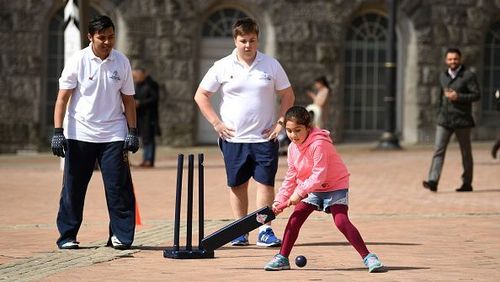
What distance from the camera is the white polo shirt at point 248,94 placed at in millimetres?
11492

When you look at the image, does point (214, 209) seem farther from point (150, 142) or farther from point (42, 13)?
point (42, 13)

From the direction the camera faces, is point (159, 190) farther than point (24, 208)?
Yes

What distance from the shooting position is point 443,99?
1708cm

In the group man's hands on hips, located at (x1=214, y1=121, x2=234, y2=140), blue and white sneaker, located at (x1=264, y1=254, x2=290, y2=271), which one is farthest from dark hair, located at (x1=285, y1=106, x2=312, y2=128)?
man's hands on hips, located at (x1=214, y1=121, x2=234, y2=140)

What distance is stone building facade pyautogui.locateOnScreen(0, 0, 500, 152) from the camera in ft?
88.6

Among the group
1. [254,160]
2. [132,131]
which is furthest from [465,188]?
[132,131]

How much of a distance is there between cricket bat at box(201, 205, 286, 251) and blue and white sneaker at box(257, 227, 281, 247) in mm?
1157

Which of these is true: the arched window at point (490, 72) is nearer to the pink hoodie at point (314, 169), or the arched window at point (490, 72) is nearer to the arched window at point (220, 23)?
the arched window at point (220, 23)

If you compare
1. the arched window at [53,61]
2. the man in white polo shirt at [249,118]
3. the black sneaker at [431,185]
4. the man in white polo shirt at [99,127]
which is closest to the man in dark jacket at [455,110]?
the black sneaker at [431,185]

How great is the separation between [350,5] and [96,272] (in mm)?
18463

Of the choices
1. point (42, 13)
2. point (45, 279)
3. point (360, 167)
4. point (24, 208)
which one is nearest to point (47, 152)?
point (42, 13)

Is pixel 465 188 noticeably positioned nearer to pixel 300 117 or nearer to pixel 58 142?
pixel 58 142

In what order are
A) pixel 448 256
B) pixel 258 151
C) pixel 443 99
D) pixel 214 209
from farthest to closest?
pixel 443 99, pixel 214 209, pixel 258 151, pixel 448 256

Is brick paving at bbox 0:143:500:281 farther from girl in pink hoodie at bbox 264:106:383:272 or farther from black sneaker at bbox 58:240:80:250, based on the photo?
girl in pink hoodie at bbox 264:106:383:272
